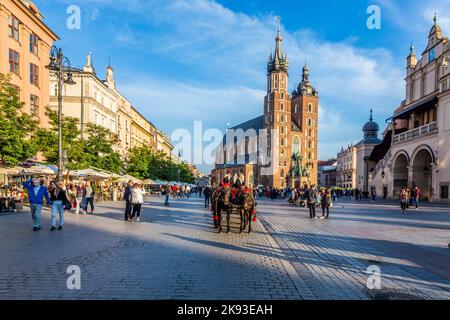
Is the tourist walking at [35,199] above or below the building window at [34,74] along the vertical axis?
below

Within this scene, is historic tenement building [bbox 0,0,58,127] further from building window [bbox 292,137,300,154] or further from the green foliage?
building window [bbox 292,137,300,154]

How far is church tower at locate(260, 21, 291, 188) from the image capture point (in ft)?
340

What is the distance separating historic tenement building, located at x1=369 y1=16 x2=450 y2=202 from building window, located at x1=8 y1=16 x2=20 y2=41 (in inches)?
1653

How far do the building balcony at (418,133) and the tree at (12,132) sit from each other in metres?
38.1

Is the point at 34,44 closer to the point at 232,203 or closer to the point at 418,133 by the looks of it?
the point at 232,203

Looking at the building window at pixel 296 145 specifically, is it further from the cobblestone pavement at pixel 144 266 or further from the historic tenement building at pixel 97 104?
the cobblestone pavement at pixel 144 266

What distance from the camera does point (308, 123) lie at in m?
110

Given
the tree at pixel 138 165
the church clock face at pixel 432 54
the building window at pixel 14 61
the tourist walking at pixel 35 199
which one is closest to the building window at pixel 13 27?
the building window at pixel 14 61

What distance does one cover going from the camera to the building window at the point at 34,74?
3128cm

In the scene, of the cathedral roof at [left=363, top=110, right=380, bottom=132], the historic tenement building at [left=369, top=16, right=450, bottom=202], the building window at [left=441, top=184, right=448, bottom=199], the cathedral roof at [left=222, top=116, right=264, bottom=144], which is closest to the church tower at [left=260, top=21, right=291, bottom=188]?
the cathedral roof at [left=222, top=116, right=264, bottom=144]

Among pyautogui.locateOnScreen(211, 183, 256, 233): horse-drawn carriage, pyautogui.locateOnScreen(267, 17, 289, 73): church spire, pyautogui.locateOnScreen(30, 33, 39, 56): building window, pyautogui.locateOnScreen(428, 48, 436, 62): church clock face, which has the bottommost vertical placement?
pyautogui.locateOnScreen(211, 183, 256, 233): horse-drawn carriage

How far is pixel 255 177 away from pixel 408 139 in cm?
7542

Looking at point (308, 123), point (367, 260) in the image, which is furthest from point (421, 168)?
point (308, 123)

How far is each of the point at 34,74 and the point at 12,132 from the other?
17669mm
